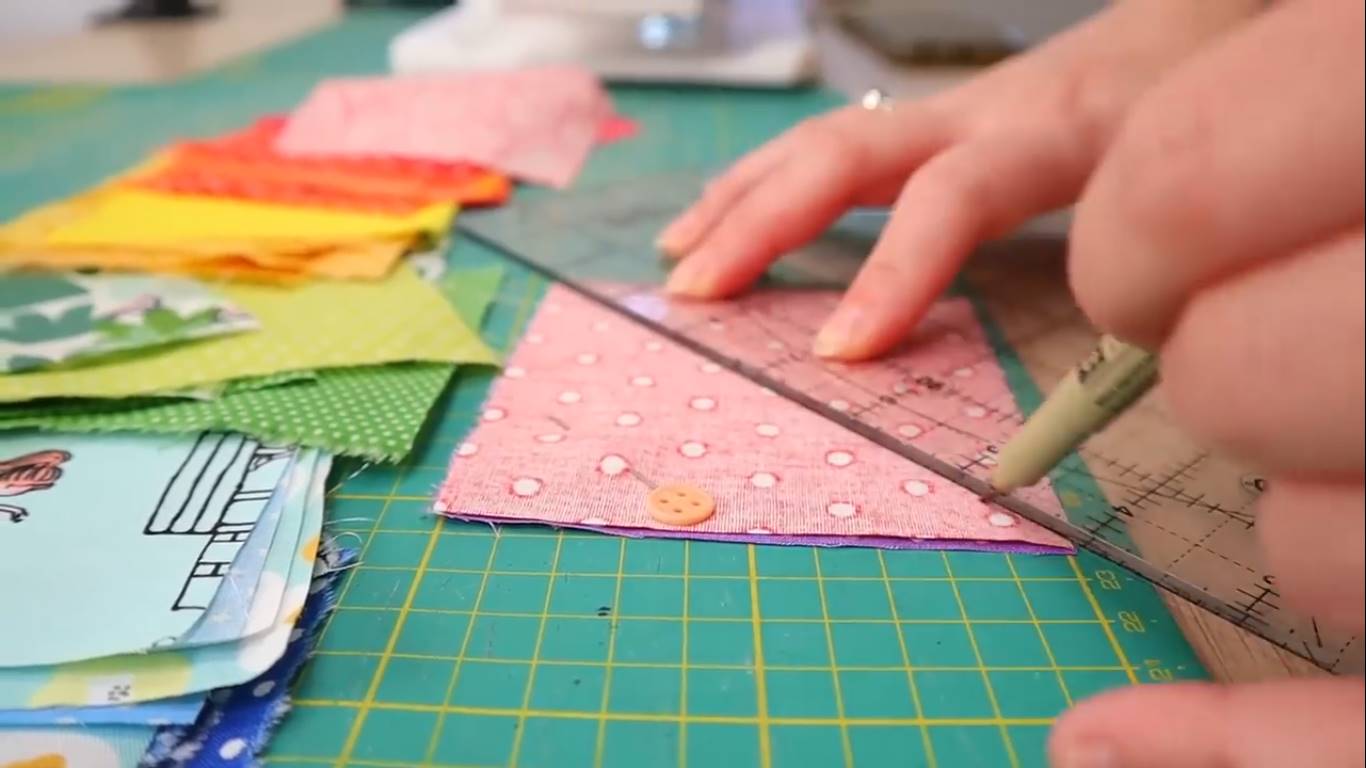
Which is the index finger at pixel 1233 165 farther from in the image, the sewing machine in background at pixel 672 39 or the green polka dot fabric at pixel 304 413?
the sewing machine in background at pixel 672 39

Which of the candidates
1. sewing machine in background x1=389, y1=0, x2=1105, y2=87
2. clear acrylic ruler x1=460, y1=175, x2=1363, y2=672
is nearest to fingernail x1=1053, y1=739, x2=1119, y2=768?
clear acrylic ruler x1=460, y1=175, x2=1363, y2=672

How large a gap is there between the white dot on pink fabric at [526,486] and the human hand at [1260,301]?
0.88 feet

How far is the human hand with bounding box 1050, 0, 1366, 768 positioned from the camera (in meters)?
0.25

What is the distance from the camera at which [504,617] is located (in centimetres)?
42

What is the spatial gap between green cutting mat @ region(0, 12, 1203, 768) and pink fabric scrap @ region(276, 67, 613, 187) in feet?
1.67

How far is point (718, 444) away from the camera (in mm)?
Answer: 532

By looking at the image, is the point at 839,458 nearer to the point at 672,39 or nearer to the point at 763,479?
the point at 763,479

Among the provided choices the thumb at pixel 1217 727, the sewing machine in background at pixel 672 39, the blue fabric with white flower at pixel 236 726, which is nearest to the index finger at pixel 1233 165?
the thumb at pixel 1217 727

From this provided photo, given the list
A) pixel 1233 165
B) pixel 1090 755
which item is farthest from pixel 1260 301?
pixel 1090 755

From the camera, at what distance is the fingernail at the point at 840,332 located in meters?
0.61

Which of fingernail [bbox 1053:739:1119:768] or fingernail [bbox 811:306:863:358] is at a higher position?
fingernail [bbox 1053:739:1119:768]

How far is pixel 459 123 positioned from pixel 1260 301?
85cm

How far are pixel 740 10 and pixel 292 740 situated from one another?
4.39ft

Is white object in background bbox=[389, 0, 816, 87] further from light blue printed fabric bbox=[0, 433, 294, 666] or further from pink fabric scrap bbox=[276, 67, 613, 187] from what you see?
light blue printed fabric bbox=[0, 433, 294, 666]
